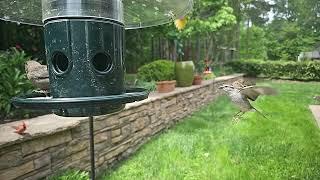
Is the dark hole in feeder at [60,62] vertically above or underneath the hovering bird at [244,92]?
above

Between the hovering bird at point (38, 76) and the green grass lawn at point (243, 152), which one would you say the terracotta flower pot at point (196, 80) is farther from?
the hovering bird at point (38, 76)

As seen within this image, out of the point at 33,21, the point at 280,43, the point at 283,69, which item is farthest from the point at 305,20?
the point at 33,21

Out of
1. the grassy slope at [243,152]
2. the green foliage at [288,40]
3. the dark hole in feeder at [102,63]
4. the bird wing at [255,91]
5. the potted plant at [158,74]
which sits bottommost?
the grassy slope at [243,152]

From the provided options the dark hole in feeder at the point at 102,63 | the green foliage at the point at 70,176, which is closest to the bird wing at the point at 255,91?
the dark hole in feeder at the point at 102,63

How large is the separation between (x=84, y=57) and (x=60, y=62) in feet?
0.55

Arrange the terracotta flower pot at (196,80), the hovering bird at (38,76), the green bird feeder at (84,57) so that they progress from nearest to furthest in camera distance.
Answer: the green bird feeder at (84,57) → the hovering bird at (38,76) → the terracotta flower pot at (196,80)

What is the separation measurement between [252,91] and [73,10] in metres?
0.77

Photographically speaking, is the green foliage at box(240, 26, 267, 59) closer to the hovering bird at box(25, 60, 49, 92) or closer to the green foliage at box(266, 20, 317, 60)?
the green foliage at box(266, 20, 317, 60)

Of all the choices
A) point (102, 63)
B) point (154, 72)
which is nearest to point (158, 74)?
point (154, 72)

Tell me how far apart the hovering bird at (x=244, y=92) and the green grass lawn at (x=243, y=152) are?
1266mm

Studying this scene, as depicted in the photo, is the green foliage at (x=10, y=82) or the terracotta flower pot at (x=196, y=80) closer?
the green foliage at (x=10, y=82)

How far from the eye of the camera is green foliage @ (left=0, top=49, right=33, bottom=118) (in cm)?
336

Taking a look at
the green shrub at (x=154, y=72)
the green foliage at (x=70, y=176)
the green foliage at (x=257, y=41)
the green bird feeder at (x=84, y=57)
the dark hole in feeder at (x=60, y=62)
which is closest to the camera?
the green bird feeder at (x=84, y=57)

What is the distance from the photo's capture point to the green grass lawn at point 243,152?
3.16 meters
